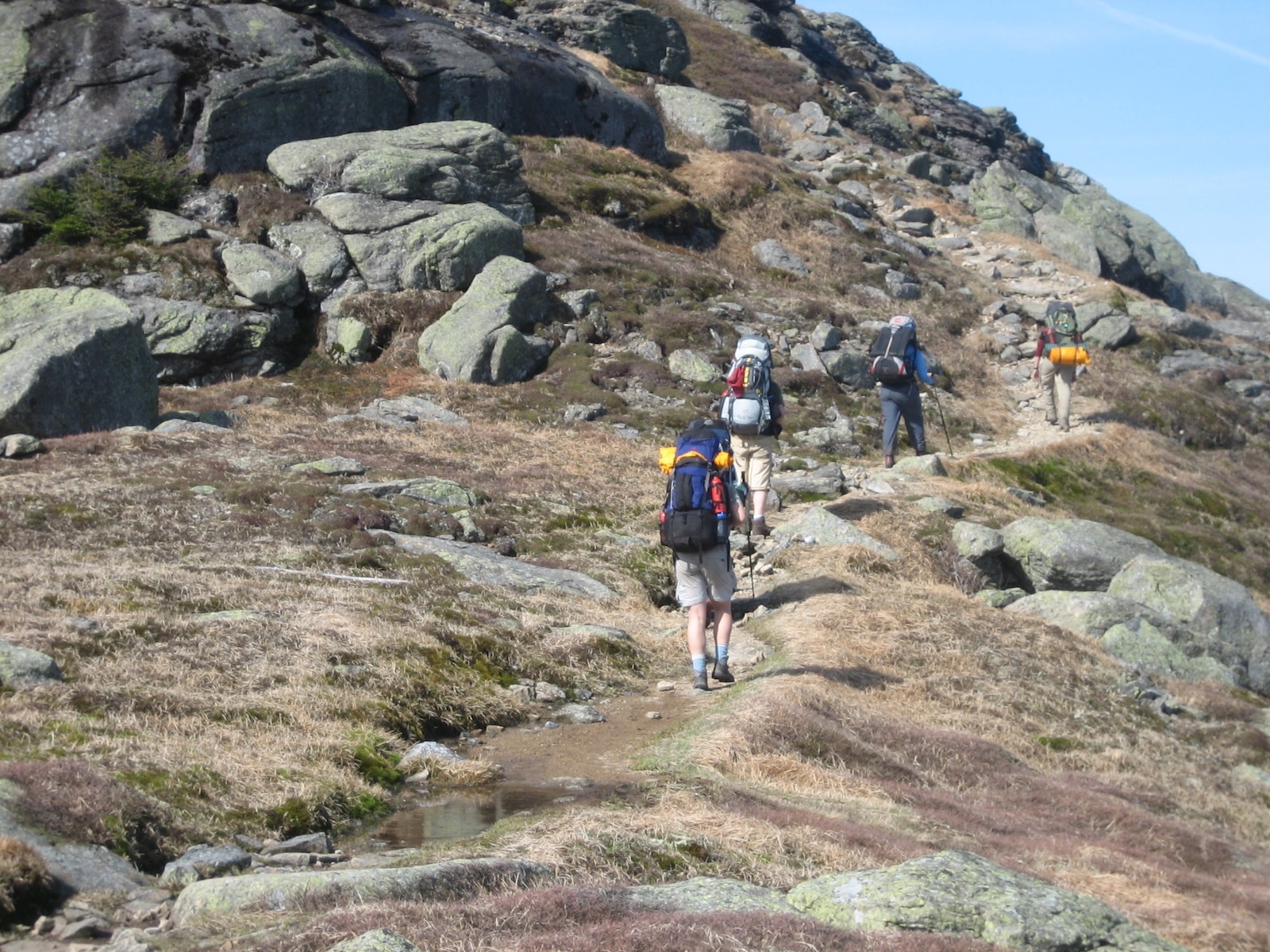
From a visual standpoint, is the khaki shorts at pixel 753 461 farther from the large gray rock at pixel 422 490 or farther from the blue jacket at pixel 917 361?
the blue jacket at pixel 917 361

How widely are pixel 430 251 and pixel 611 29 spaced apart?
30.0 m

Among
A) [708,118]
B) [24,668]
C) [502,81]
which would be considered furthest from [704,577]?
[708,118]

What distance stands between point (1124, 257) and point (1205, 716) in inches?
1686

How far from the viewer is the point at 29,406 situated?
65.8ft

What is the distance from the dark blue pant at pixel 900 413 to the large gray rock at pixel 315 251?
16.0m

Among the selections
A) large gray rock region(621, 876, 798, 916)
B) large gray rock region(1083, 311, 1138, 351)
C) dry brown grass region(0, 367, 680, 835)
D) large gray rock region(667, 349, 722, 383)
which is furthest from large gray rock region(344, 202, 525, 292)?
large gray rock region(621, 876, 798, 916)

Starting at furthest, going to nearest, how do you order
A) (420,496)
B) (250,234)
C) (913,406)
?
(250,234) < (913,406) < (420,496)

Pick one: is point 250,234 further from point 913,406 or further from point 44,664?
point 44,664

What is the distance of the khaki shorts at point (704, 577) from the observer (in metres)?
11.9

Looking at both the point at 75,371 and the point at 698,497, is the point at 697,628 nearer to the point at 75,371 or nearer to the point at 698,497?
the point at 698,497

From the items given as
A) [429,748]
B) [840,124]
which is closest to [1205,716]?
[429,748]

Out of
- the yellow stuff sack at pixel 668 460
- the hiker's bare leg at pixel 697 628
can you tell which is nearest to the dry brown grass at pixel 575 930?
the hiker's bare leg at pixel 697 628

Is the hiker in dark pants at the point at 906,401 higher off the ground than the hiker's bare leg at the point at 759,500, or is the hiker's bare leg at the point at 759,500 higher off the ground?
the hiker in dark pants at the point at 906,401

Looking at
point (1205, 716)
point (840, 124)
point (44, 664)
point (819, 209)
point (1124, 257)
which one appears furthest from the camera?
point (840, 124)
